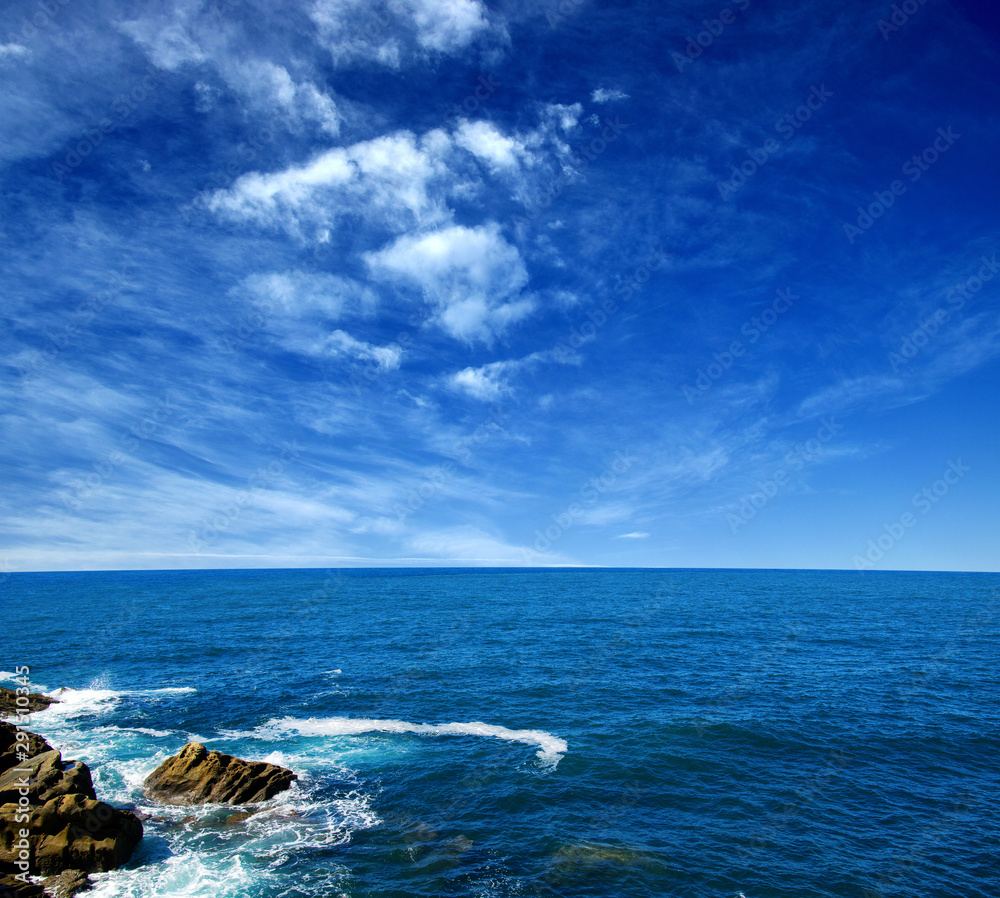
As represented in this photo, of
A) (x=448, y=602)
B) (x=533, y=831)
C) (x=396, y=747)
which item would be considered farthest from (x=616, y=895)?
(x=448, y=602)

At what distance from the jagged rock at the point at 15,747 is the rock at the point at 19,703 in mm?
15290

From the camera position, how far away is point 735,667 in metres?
64.1

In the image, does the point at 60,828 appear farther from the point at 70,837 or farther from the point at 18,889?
the point at 18,889

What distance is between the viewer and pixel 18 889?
22766mm

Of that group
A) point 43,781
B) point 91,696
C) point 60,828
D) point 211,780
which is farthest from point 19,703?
point 60,828

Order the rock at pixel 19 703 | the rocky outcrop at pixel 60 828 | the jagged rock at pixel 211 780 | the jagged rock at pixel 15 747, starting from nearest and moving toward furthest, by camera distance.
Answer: the rocky outcrop at pixel 60 828, the jagged rock at pixel 211 780, the jagged rock at pixel 15 747, the rock at pixel 19 703

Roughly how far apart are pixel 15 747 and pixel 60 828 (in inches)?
508

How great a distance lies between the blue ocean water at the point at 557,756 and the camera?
26.9 m

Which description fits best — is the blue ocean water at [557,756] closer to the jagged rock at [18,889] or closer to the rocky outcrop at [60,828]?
the rocky outcrop at [60,828]

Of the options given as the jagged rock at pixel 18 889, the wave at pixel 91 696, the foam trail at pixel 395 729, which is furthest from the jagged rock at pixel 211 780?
the wave at pixel 91 696

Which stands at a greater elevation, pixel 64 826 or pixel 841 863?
pixel 64 826

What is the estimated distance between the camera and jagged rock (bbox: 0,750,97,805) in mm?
28156

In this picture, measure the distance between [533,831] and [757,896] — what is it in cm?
1176

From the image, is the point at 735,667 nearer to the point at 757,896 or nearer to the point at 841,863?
the point at 841,863
